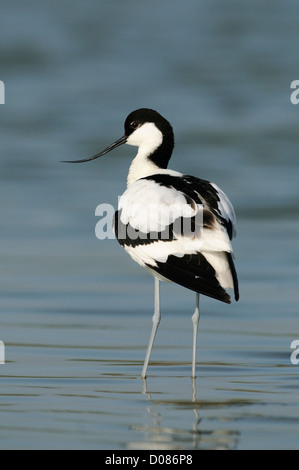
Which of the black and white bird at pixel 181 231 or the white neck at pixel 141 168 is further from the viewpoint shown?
the white neck at pixel 141 168

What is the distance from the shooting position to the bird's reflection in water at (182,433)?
5.18m

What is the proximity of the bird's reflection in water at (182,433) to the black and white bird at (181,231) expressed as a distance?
3.07 ft

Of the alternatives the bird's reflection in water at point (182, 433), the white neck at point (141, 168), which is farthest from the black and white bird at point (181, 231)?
the bird's reflection in water at point (182, 433)

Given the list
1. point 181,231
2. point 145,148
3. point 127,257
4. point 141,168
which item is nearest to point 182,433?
point 181,231

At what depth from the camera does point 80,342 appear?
7.71 m

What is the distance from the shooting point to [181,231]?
6.84 metres

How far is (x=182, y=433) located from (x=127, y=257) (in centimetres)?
575

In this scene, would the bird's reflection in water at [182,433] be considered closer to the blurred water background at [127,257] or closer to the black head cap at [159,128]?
the blurred water background at [127,257]

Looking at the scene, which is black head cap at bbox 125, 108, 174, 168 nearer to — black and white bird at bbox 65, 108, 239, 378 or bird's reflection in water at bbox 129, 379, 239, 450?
black and white bird at bbox 65, 108, 239, 378

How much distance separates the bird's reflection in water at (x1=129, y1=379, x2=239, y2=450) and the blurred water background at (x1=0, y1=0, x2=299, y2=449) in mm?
13

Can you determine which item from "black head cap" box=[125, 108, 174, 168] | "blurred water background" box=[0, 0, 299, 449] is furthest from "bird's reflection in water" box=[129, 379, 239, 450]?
"black head cap" box=[125, 108, 174, 168]

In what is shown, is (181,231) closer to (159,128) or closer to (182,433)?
(159,128)

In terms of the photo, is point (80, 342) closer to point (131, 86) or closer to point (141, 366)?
point (141, 366)
